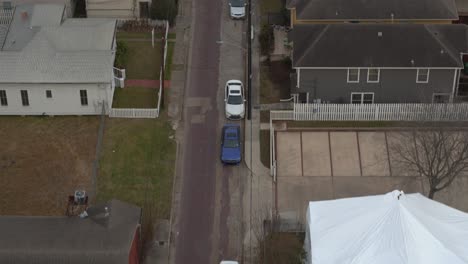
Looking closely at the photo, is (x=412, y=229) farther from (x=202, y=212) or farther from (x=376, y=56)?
(x=376, y=56)

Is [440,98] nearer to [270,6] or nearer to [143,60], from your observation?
[270,6]

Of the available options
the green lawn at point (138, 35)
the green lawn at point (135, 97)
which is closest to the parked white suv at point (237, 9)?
the green lawn at point (138, 35)

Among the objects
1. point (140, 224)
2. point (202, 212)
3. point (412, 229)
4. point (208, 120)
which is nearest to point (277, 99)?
point (208, 120)

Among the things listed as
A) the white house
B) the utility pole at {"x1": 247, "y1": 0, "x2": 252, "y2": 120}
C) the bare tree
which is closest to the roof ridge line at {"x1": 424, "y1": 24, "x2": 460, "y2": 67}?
the bare tree

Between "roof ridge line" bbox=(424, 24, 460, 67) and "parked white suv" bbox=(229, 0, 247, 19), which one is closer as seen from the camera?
"roof ridge line" bbox=(424, 24, 460, 67)

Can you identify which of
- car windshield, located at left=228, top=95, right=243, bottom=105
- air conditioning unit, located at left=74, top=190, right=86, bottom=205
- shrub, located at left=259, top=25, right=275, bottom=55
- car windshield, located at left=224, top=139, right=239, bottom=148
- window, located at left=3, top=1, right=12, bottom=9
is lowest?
air conditioning unit, located at left=74, top=190, right=86, bottom=205

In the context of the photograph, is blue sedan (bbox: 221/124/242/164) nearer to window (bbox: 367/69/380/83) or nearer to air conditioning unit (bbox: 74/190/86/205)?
window (bbox: 367/69/380/83)

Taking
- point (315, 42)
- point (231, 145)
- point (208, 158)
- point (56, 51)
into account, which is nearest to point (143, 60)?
point (56, 51)

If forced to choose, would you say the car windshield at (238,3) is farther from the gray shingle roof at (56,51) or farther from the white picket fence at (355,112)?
the white picket fence at (355,112)
